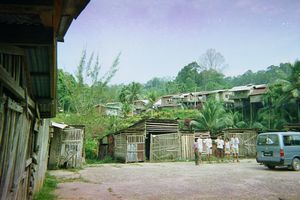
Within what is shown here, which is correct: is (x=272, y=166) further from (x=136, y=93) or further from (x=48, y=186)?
(x=136, y=93)

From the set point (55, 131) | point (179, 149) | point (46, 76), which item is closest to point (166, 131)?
point (179, 149)

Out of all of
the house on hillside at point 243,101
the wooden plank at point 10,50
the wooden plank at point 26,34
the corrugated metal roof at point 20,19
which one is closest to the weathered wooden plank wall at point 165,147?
the wooden plank at point 10,50

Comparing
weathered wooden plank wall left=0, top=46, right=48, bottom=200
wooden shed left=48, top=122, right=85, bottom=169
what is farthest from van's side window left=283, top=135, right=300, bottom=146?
weathered wooden plank wall left=0, top=46, right=48, bottom=200

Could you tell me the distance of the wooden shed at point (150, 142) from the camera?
70.7 ft

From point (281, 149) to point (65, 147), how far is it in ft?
40.0

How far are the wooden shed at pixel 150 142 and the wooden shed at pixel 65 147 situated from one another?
4611 millimetres

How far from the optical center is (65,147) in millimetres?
17359

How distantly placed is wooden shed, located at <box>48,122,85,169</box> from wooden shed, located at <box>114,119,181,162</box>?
4611 mm

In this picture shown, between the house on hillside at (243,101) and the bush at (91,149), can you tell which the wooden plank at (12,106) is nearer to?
the bush at (91,149)

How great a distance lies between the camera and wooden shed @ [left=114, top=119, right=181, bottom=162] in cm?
2155

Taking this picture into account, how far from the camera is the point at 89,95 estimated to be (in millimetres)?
31062

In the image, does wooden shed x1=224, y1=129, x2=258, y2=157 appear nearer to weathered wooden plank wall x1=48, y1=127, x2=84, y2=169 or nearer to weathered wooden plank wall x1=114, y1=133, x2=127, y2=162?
weathered wooden plank wall x1=114, y1=133, x2=127, y2=162

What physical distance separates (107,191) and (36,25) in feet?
23.9

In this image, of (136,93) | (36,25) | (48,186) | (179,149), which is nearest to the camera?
(36,25)
